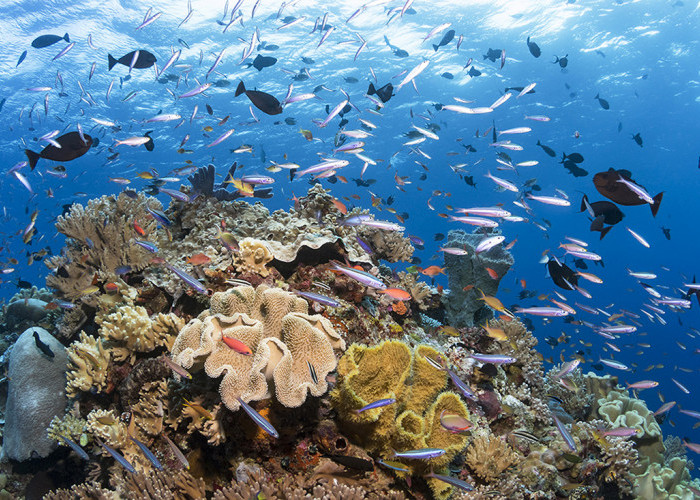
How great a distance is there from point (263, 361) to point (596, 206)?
145 inches

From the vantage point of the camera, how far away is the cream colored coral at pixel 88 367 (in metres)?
4.50

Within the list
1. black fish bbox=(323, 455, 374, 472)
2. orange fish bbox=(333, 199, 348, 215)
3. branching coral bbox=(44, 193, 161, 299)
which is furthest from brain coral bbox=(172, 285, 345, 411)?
branching coral bbox=(44, 193, 161, 299)

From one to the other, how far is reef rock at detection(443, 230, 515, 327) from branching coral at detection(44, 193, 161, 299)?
678cm

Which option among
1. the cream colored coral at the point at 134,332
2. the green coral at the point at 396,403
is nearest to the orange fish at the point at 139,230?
the cream colored coral at the point at 134,332

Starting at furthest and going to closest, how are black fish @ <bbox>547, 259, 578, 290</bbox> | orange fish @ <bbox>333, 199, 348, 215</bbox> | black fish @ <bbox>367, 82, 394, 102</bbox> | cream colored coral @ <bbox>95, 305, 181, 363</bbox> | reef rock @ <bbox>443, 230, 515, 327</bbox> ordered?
reef rock @ <bbox>443, 230, 515, 327</bbox> → black fish @ <bbox>367, 82, 394, 102</bbox> → orange fish @ <bbox>333, 199, 348, 215</bbox> → cream colored coral @ <bbox>95, 305, 181, 363</bbox> → black fish @ <bbox>547, 259, 578, 290</bbox>

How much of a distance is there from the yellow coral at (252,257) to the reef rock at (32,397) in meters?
3.46

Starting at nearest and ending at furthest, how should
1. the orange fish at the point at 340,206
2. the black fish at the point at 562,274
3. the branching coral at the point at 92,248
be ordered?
the black fish at the point at 562,274 < the branching coral at the point at 92,248 < the orange fish at the point at 340,206

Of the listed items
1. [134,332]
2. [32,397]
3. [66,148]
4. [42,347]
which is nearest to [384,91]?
[66,148]

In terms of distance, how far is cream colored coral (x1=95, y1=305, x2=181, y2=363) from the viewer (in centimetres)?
440

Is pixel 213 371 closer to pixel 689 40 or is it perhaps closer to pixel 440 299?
pixel 440 299

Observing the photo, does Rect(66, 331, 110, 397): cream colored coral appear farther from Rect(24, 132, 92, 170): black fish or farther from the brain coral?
Rect(24, 132, 92, 170): black fish

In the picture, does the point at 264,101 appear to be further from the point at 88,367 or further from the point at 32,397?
the point at 32,397

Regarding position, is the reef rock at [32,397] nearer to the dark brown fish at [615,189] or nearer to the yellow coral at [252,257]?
the yellow coral at [252,257]

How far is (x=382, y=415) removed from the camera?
9.75 feet
